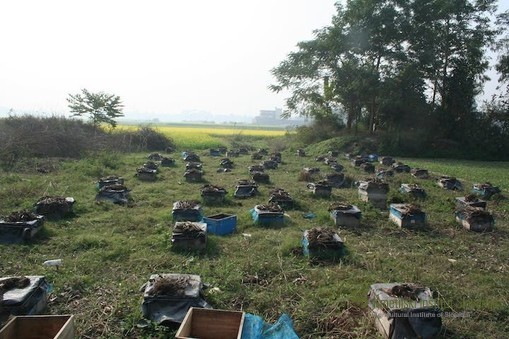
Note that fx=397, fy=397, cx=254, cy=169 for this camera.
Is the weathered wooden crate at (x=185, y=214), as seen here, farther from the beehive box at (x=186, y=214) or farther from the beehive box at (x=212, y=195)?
the beehive box at (x=212, y=195)

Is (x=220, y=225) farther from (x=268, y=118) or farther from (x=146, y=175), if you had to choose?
(x=268, y=118)

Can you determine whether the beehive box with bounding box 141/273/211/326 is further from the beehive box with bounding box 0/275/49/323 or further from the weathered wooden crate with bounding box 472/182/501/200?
the weathered wooden crate with bounding box 472/182/501/200

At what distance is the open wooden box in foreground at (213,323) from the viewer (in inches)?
158

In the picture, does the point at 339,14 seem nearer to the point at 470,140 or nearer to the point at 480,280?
the point at 470,140

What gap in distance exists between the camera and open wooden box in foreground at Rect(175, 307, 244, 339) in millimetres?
4023

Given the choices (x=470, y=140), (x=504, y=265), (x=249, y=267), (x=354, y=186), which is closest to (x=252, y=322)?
(x=249, y=267)

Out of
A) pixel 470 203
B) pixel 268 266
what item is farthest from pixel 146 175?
pixel 470 203

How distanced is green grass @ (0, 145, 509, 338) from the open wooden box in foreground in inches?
15.7

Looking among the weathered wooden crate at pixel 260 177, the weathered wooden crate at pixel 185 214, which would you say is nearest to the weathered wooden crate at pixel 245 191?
the weathered wooden crate at pixel 260 177

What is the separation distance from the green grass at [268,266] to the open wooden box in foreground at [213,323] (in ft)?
1.31

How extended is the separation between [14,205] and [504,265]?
10.1m

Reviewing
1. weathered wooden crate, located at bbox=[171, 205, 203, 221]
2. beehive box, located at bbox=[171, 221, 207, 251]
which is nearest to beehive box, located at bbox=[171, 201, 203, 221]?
weathered wooden crate, located at bbox=[171, 205, 203, 221]

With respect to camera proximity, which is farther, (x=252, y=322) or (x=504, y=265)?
(x=504, y=265)

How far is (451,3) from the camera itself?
26.8 m
